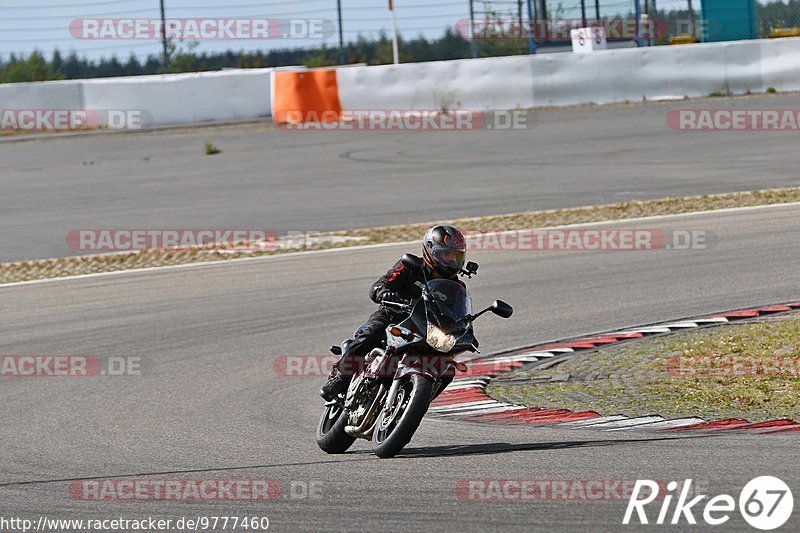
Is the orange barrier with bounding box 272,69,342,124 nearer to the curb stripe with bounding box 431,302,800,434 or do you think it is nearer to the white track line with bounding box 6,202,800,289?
the white track line with bounding box 6,202,800,289

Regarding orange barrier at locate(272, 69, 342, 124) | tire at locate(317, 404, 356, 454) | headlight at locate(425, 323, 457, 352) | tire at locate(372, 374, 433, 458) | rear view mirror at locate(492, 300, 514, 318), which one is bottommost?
tire at locate(317, 404, 356, 454)

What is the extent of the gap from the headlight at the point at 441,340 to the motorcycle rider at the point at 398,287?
338 millimetres

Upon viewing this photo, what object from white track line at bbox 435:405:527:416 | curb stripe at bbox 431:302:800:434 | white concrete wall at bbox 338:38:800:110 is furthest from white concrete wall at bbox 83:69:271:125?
white track line at bbox 435:405:527:416

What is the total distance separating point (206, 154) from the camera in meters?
24.8

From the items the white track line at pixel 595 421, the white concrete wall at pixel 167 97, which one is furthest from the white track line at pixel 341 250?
the white concrete wall at pixel 167 97

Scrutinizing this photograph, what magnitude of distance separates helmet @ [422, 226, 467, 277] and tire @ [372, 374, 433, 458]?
2.20ft

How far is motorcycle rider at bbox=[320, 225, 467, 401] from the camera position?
708cm

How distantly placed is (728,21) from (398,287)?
27373 millimetres

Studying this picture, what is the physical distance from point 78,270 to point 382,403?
8770 mm

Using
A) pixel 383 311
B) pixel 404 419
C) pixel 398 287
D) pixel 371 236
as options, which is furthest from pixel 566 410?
pixel 371 236

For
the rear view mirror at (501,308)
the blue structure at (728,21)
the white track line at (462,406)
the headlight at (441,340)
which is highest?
the blue structure at (728,21)

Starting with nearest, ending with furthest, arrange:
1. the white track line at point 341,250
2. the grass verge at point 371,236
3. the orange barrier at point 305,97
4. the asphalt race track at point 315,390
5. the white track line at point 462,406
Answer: the asphalt race track at point 315,390 → the white track line at point 462,406 → the white track line at point 341,250 → the grass verge at point 371,236 → the orange barrier at point 305,97

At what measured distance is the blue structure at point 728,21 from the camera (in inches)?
1273

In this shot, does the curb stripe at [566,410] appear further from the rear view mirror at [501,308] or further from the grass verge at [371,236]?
the grass verge at [371,236]
